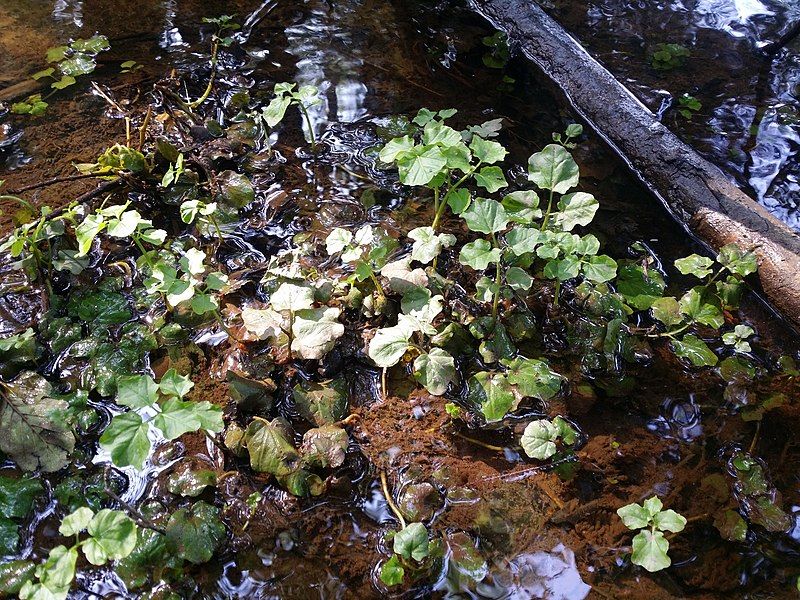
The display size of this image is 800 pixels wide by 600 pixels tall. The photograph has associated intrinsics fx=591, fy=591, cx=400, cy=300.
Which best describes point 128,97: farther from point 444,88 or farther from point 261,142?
point 444,88

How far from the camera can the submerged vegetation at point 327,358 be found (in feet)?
5.88

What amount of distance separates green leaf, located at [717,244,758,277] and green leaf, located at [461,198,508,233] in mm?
977

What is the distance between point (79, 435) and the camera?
6.71 feet

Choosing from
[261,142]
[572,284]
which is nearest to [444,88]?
[261,142]

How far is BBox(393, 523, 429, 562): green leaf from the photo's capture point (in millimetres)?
1701

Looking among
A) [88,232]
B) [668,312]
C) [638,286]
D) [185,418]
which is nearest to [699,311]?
[668,312]

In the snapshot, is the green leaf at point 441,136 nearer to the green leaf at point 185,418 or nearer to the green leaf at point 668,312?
the green leaf at point 668,312

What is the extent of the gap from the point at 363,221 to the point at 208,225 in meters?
0.71

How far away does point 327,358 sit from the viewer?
2.26 metres

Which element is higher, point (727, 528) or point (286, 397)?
point (286, 397)

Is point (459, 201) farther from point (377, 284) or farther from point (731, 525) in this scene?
point (731, 525)

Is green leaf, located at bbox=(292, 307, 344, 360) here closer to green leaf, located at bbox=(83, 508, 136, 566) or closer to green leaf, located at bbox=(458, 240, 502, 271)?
green leaf, located at bbox=(458, 240, 502, 271)

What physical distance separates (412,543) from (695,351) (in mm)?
1383

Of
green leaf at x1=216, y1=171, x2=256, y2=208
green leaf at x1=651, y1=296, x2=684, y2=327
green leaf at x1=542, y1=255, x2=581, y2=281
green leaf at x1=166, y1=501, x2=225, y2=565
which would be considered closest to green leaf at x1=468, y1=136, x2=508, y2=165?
green leaf at x1=542, y1=255, x2=581, y2=281
